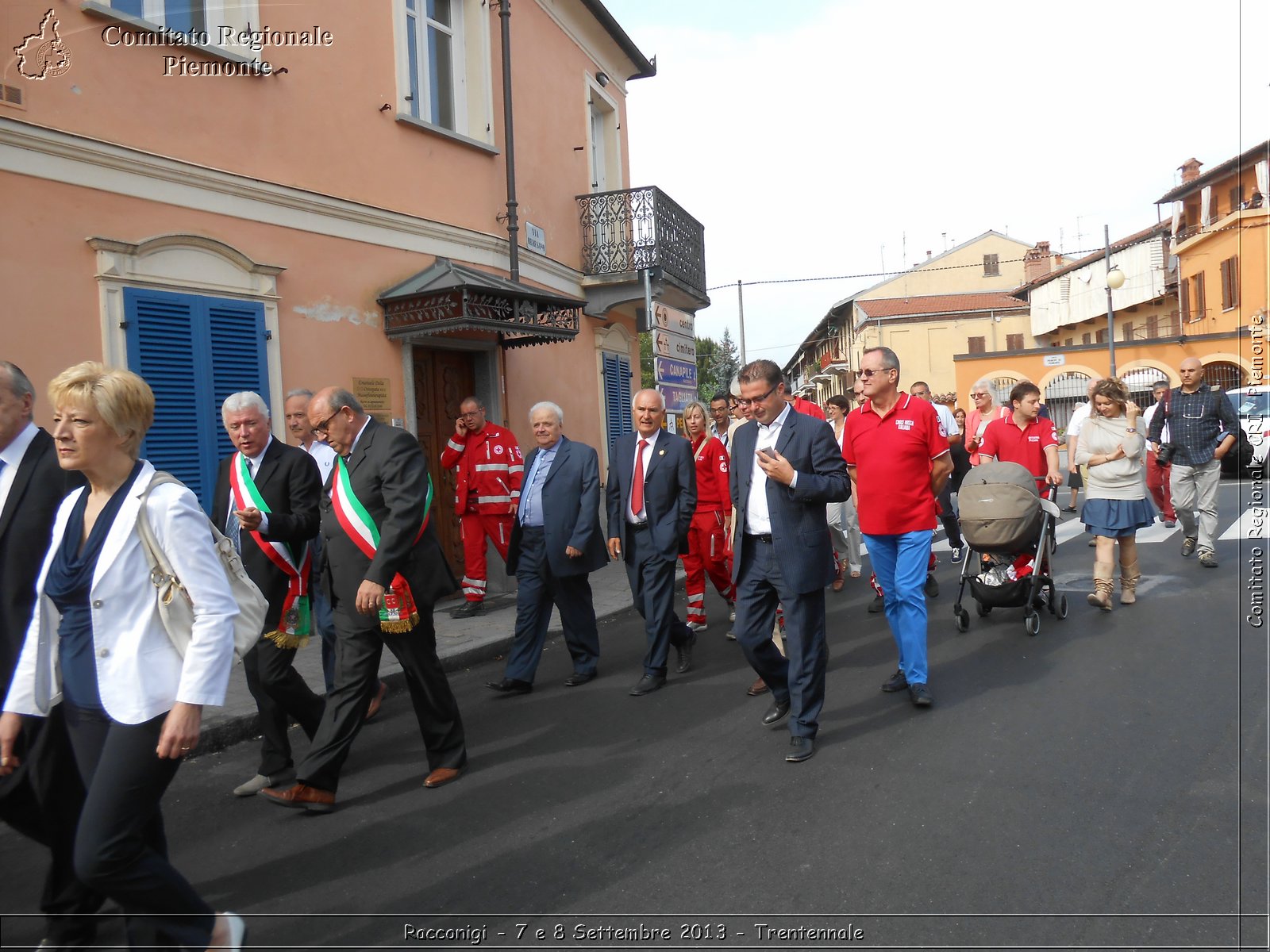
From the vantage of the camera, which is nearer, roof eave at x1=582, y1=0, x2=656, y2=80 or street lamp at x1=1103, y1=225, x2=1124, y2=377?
roof eave at x1=582, y1=0, x2=656, y2=80

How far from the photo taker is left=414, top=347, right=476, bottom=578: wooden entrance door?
1044cm

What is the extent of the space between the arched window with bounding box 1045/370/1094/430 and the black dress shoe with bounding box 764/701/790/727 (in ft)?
130

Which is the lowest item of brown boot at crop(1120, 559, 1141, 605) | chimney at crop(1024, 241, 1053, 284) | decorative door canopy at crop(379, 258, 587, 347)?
brown boot at crop(1120, 559, 1141, 605)

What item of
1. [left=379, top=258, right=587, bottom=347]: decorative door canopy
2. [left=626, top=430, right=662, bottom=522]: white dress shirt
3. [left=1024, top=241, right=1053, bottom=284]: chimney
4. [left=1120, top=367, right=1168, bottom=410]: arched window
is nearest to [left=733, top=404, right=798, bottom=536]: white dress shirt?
[left=626, top=430, right=662, bottom=522]: white dress shirt

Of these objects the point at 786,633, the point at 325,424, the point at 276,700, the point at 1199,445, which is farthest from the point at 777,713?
the point at 1199,445

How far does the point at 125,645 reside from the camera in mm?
2725

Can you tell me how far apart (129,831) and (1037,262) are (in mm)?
64128

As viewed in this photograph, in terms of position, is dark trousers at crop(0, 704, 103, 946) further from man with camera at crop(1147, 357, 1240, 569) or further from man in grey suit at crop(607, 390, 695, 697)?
man with camera at crop(1147, 357, 1240, 569)

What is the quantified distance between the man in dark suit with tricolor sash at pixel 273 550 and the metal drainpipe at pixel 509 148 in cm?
687

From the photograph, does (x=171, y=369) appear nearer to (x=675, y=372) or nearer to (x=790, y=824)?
(x=790, y=824)

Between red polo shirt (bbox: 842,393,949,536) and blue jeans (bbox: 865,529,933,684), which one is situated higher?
red polo shirt (bbox: 842,393,949,536)

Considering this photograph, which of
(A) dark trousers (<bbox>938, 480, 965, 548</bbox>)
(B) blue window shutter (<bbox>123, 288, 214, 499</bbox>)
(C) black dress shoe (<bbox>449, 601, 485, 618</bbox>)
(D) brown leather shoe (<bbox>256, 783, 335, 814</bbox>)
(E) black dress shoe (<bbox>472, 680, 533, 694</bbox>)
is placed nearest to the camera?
(D) brown leather shoe (<bbox>256, 783, 335, 814</bbox>)

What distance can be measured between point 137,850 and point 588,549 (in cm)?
402

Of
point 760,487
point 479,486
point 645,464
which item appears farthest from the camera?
point 479,486
